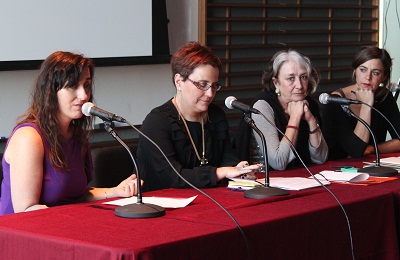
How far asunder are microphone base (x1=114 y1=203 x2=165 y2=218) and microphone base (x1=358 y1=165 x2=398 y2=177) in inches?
53.6

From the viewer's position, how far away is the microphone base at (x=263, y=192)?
301 cm

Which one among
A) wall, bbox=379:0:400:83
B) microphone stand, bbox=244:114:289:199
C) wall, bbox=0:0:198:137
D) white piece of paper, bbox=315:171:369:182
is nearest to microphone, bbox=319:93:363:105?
white piece of paper, bbox=315:171:369:182

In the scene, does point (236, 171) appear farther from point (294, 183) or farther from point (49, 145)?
point (49, 145)

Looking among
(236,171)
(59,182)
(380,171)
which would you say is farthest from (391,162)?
(59,182)

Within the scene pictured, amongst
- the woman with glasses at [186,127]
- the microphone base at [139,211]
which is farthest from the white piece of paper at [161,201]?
the woman with glasses at [186,127]

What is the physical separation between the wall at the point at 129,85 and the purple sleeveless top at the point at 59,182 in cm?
144

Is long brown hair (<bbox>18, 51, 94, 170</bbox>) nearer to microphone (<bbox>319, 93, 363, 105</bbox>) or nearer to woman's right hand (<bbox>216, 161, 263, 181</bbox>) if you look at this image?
woman's right hand (<bbox>216, 161, 263, 181</bbox>)

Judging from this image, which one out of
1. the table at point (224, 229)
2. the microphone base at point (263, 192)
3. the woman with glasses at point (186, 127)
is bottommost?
the table at point (224, 229)

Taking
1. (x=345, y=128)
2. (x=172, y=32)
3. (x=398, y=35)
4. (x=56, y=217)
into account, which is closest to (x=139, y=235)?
(x=56, y=217)

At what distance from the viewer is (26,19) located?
14.9 ft

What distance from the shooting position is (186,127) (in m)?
3.59

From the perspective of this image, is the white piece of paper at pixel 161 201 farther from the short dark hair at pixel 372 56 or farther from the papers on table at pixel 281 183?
the short dark hair at pixel 372 56

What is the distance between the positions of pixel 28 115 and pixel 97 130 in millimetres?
1894

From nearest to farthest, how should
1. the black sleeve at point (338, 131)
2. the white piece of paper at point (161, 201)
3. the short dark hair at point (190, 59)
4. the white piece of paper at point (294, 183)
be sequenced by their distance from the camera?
the white piece of paper at point (161, 201) < the white piece of paper at point (294, 183) < the short dark hair at point (190, 59) < the black sleeve at point (338, 131)
